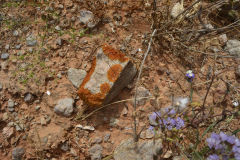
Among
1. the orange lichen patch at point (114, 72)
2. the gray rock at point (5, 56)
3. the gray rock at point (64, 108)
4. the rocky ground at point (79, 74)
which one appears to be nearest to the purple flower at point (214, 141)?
the rocky ground at point (79, 74)

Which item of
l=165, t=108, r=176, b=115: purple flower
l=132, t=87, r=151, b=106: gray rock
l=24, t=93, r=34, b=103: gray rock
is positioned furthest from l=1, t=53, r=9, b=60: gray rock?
l=165, t=108, r=176, b=115: purple flower

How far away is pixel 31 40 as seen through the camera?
2855 millimetres

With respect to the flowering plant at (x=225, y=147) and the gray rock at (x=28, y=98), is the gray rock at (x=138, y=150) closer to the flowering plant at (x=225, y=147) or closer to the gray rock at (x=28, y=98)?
the flowering plant at (x=225, y=147)

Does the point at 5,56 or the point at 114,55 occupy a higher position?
the point at 114,55

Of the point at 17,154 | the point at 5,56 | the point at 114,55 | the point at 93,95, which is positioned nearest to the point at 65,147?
the point at 17,154

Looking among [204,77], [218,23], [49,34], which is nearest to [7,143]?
[49,34]

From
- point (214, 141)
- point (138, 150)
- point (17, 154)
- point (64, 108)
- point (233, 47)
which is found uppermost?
point (233, 47)

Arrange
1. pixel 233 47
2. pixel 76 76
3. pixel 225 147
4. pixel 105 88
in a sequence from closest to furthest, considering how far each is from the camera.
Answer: pixel 225 147
pixel 105 88
pixel 76 76
pixel 233 47

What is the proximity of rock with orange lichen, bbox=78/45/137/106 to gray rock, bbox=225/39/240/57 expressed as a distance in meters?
1.40

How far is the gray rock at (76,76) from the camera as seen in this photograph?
8.79ft

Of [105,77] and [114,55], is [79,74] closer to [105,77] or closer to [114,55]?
[105,77]

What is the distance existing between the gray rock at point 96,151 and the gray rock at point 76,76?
730 millimetres

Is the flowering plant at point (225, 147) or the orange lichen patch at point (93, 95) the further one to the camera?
the orange lichen patch at point (93, 95)

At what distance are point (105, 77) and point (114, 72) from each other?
0.11 meters
